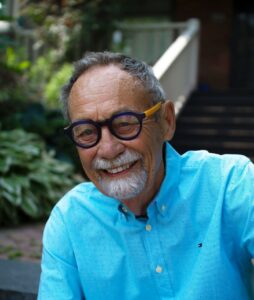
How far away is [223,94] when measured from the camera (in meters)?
9.71

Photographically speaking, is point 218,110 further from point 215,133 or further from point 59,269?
point 59,269

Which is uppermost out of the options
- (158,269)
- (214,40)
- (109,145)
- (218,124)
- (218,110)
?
(214,40)

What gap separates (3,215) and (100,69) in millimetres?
4464

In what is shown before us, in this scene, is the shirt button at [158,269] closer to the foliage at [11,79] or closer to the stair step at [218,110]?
the foliage at [11,79]

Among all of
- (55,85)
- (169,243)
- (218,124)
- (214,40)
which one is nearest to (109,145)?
(169,243)

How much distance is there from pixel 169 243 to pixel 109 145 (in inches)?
14.4

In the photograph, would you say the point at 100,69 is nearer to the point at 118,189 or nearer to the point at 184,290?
the point at 118,189

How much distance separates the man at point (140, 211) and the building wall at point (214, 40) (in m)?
10.3

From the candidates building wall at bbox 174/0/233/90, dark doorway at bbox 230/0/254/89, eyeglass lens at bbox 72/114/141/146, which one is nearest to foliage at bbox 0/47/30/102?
building wall at bbox 174/0/233/90

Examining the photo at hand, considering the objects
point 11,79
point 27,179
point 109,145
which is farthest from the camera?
point 11,79

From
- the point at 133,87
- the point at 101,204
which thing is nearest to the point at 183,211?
the point at 101,204

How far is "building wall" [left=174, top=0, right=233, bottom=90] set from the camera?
→ 12.1 meters

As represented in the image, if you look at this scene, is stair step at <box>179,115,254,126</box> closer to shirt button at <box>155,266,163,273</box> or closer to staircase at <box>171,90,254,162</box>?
staircase at <box>171,90,254,162</box>

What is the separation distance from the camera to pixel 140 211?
1.90 metres
